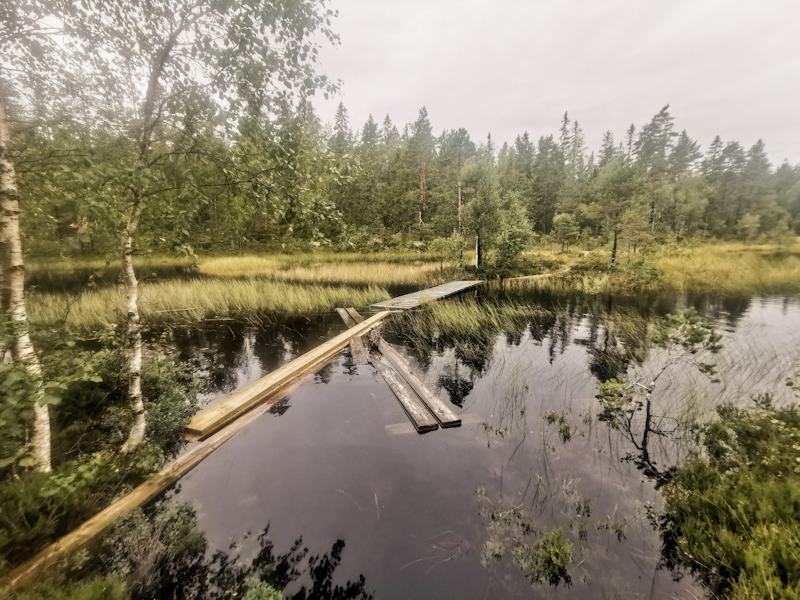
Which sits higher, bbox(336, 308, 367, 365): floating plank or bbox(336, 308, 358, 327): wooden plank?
bbox(336, 308, 358, 327): wooden plank

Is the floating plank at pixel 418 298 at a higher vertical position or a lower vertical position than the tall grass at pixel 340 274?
lower

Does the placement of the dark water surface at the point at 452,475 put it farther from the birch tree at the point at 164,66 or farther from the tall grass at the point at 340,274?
the tall grass at the point at 340,274

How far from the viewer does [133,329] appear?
3.72 meters

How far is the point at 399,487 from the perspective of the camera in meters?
4.07

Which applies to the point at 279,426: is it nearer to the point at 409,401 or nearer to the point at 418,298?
the point at 409,401

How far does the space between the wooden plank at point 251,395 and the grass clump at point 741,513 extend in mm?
6127

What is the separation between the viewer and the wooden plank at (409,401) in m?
5.27

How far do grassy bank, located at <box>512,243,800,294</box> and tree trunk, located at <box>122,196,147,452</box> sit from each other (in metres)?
19.4

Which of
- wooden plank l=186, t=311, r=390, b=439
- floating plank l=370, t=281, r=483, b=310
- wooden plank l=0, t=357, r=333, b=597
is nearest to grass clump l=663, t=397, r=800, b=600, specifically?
wooden plank l=0, t=357, r=333, b=597

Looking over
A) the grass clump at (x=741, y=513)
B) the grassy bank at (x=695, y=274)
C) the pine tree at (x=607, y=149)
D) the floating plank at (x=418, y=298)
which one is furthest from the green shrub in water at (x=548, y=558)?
the pine tree at (x=607, y=149)

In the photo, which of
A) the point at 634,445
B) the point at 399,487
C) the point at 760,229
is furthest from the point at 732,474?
the point at 760,229

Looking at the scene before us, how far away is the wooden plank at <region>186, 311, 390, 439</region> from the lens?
473 centimetres

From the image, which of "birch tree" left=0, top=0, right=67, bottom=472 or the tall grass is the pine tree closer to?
the tall grass

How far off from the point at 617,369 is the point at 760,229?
141 ft
